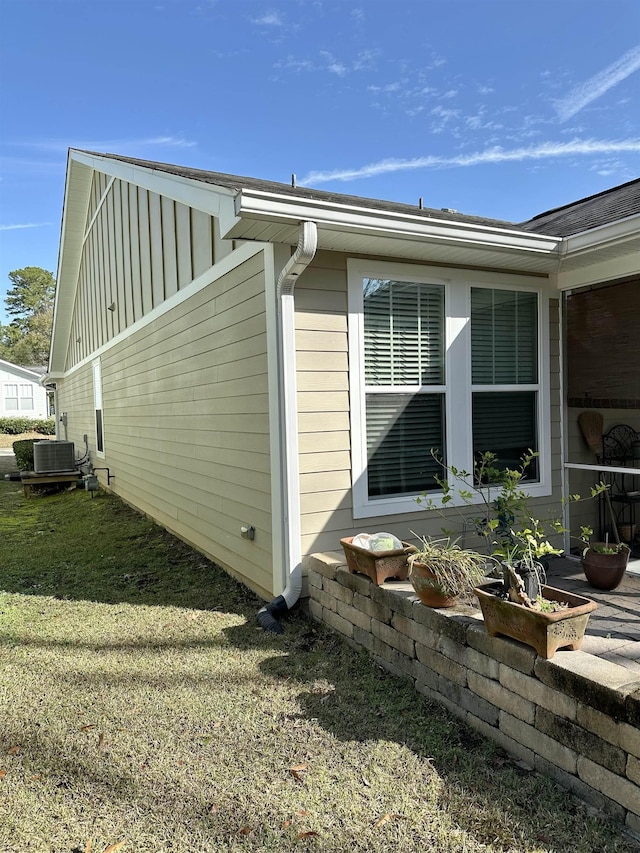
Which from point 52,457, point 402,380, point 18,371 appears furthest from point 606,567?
point 18,371

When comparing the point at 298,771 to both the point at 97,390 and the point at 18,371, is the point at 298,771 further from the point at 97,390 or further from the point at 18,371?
the point at 18,371

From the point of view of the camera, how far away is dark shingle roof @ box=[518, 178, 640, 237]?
12.9 ft

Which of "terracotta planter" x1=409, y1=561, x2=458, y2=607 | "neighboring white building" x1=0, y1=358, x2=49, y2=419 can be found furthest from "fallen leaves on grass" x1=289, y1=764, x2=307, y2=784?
"neighboring white building" x1=0, y1=358, x2=49, y2=419

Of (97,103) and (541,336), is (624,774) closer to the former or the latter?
(541,336)

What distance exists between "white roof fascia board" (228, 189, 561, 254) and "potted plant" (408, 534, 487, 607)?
6.40ft

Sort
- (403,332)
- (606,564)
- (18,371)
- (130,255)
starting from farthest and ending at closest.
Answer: (18,371), (130,255), (403,332), (606,564)

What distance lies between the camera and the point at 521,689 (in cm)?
223

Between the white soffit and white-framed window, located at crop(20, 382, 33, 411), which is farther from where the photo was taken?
white-framed window, located at crop(20, 382, 33, 411)

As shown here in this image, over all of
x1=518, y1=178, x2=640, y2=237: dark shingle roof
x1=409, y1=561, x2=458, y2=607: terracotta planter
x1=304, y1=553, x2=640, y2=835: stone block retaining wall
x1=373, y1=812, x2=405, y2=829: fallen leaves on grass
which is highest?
x1=518, y1=178, x2=640, y2=237: dark shingle roof

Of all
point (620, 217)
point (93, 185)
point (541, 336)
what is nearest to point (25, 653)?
point (541, 336)

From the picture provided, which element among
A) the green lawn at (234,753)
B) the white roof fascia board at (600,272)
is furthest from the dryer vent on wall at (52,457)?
the white roof fascia board at (600,272)

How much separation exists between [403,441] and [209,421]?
2022mm

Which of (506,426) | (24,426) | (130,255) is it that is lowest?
(24,426)

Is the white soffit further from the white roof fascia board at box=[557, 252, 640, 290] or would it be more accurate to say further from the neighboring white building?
the neighboring white building
